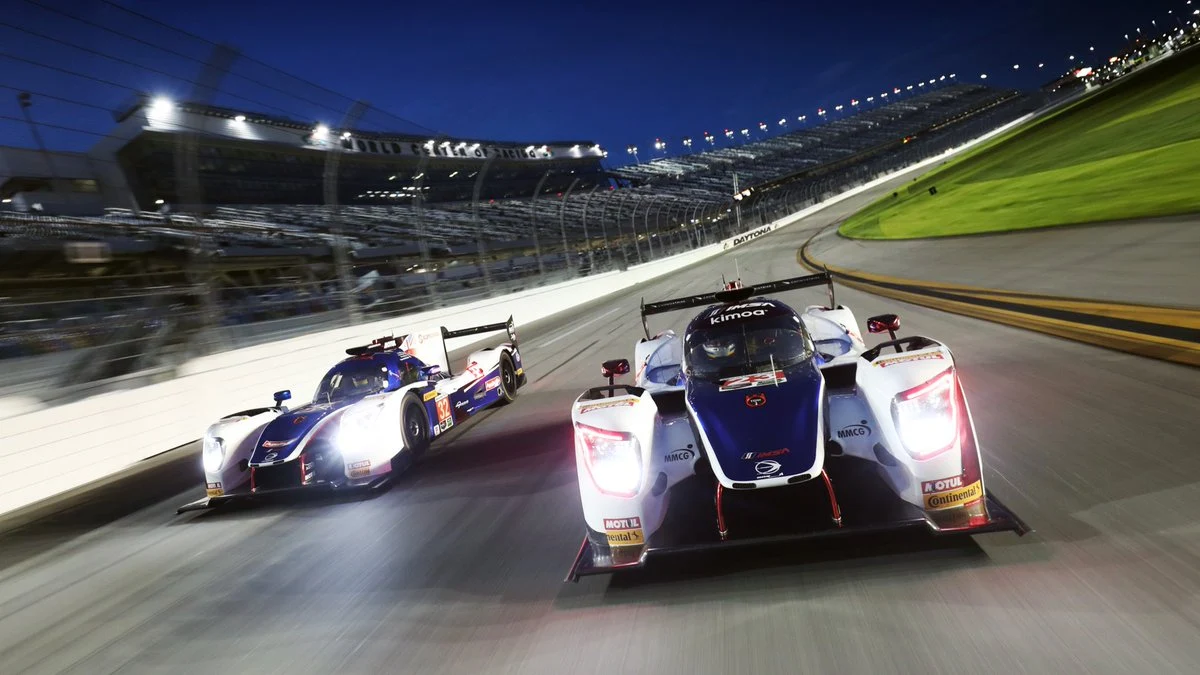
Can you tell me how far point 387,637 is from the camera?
3.29 metres

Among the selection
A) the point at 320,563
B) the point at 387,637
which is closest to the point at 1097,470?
the point at 387,637

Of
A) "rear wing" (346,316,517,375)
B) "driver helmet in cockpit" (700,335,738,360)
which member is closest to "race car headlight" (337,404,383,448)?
"rear wing" (346,316,517,375)

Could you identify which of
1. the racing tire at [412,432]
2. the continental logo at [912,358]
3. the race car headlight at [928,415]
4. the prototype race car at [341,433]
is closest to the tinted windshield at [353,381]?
the prototype race car at [341,433]

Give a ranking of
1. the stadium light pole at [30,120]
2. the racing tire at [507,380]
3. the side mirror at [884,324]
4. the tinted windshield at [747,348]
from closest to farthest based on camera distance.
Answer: the tinted windshield at [747,348] < the side mirror at [884,324] < the stadium light pole at [30,120] < the racing tire at [507,380]

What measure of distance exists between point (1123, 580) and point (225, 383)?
11145 mm

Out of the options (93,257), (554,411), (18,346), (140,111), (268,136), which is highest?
(268,136)

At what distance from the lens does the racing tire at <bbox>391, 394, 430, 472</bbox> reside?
6508mm

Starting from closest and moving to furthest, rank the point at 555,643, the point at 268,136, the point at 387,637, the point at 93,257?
the point at 555,643 < the point at 387,637 < the point at 93,257 < the point at 268,136

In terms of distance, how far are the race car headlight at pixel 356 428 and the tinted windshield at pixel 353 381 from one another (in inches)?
28.4

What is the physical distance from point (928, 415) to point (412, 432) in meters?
5.03

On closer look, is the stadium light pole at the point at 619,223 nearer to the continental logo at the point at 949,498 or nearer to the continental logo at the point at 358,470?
the continental logo at the point at 358,470

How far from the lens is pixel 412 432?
275 inches

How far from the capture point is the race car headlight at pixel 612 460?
3453 millimetres

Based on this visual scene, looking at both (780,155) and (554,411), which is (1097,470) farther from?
(780,155)
